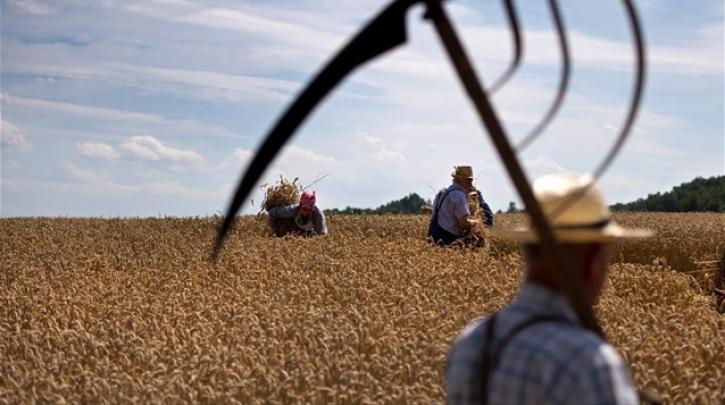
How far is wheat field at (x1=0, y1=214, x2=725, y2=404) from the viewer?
22.0ft

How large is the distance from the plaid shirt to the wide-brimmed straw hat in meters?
0.17

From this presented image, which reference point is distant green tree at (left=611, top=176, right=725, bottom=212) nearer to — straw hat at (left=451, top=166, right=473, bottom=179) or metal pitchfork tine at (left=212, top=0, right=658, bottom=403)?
straw hat at (left=451, top=166, right=473, bottom=179)

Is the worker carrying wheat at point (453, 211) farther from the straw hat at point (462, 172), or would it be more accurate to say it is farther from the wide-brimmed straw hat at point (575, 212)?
the wide-brimmed straw hat at point (575, 212)

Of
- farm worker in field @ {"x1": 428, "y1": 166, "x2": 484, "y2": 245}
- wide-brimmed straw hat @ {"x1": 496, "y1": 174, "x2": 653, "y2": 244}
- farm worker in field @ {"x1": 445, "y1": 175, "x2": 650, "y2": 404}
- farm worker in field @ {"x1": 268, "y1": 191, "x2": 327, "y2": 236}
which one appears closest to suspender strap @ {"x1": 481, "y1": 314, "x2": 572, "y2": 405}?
farm worker in field @ {"x1": 445, "y1": 175, "x2": 650, "y2": 404}

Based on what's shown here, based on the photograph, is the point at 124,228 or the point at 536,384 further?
the point at 124,228

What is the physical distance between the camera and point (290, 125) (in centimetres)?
276

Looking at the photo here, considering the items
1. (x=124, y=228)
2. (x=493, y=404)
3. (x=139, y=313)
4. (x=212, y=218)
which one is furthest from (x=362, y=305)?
(x=212, y=218)

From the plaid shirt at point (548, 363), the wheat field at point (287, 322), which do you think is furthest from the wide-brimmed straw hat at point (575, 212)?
the wheat field at point (287, 322)

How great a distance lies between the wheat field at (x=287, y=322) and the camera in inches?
264

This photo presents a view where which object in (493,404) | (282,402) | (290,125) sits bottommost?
(282,402)

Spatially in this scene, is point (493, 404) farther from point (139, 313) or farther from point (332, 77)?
point (139, 313)

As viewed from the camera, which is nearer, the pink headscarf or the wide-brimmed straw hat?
the wide-brimmed straw hat

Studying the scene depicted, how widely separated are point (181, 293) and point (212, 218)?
17.2 m

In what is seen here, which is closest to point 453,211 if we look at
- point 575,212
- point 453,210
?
point 453,210
